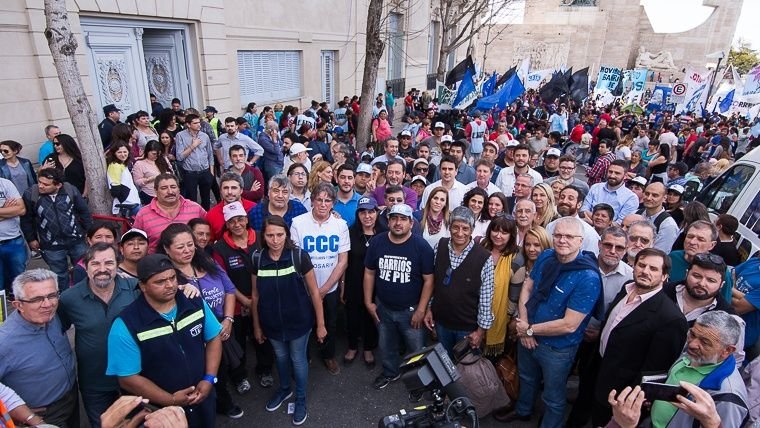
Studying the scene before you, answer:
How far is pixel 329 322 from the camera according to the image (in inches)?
168

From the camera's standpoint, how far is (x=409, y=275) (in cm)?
352

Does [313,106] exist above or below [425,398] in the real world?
above

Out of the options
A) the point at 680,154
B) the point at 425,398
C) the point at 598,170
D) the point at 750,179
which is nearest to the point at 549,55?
the point at 680,154

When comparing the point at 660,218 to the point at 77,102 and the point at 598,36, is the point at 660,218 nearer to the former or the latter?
the point at 77,102

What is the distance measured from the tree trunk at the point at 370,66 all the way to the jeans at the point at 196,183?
3.85 m

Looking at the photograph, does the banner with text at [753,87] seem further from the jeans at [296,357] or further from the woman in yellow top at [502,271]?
the jeans at [296,357]

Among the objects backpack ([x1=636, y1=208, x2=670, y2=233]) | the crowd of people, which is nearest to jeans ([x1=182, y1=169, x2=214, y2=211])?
the crowd of people

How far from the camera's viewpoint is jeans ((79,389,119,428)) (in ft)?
9.27

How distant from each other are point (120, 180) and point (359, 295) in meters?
3.36

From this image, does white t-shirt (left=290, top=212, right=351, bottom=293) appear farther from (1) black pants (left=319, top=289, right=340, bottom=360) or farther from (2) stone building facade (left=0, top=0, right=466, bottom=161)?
(2) stone building facade (left=0, top=0, right=466, bottom=161)

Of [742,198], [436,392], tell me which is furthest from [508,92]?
[436,392]

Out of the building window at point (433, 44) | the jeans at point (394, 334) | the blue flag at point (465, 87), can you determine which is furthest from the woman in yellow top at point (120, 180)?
the building window at point (433, 44)

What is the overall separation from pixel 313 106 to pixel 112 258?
1096 cm

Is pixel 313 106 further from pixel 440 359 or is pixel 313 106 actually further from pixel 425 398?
pixel 440 359
